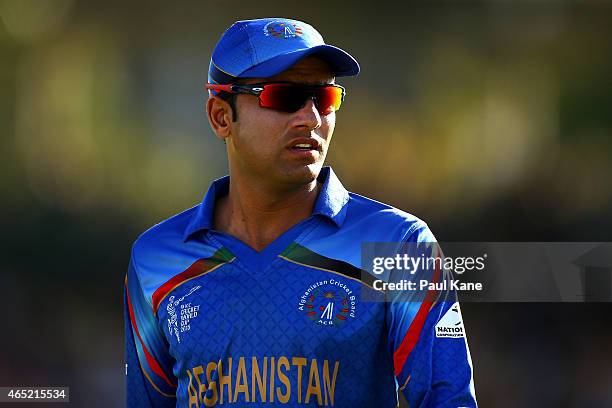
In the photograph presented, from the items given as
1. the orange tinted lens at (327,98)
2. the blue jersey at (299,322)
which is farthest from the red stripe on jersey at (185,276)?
the orange tinted lens at (327,98)

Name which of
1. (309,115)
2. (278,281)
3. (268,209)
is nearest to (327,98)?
(309,115)

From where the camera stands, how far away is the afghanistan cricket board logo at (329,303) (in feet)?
10.0

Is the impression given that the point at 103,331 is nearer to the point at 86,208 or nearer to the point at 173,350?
the point at 86,208

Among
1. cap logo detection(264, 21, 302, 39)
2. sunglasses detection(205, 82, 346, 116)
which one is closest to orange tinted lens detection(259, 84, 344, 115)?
sunglasses detection(205, 82, 346, 116)

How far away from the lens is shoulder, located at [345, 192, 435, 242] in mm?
3139

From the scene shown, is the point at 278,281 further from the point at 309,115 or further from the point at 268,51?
the point at 268,51

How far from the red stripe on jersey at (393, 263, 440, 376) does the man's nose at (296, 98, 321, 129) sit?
0.60m

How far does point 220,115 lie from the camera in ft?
11.3

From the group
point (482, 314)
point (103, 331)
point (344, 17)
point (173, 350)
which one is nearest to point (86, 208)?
point (103, 331)

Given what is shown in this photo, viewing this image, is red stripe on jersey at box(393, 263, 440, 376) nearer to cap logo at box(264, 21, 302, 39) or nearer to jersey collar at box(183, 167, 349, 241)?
jersey collar at box(183, 167, 349, 241)

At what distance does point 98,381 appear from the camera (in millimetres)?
7016

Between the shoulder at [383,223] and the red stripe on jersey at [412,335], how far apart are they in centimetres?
17

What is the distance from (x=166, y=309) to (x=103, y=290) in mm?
3999

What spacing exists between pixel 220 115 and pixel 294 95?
35cm
